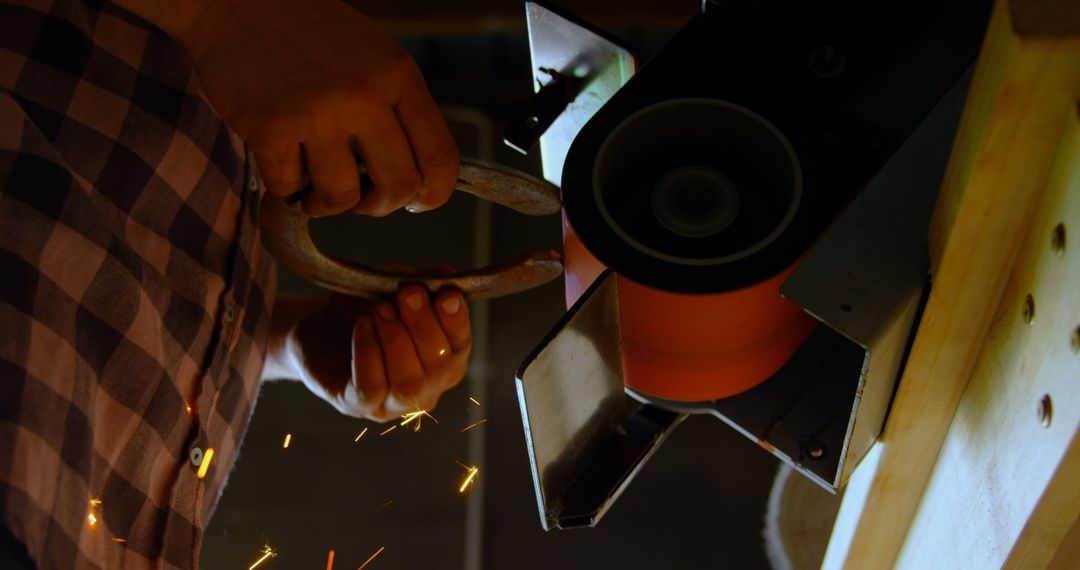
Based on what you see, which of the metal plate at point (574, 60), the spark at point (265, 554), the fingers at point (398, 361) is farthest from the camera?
the spark at point (265, 554)

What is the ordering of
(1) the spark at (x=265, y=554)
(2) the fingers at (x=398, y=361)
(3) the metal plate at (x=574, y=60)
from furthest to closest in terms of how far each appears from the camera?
(1) the spark at (x=265, y=554) → (2) the fingers at (x=398, y=361) → (3) the metal plate at (x=574, y=60)

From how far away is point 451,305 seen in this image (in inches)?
47.7

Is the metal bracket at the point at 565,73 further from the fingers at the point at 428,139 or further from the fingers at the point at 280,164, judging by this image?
the fingers at the point at 280,164

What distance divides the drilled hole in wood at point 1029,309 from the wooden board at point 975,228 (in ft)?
0.11

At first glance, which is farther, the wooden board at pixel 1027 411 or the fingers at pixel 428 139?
the fingers at pixel 428 139

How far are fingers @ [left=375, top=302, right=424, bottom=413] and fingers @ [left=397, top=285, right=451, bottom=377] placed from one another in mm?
11

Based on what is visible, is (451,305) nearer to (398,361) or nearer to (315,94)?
(398,361)

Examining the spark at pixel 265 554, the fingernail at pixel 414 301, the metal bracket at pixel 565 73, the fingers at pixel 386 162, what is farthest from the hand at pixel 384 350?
the spark at pixel 265 554

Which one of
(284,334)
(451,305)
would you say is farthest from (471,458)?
(451,305)

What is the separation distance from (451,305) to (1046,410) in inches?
28.2

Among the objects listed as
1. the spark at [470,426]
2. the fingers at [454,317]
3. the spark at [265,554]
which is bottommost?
the spark at [265,554]

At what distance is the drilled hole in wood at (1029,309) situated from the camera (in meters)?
0.63

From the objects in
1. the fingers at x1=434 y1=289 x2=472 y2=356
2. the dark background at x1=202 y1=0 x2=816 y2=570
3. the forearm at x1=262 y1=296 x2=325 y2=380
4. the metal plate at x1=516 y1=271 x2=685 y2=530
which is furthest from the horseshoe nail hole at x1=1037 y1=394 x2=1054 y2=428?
the dark background at x1=202 y1=0 x2=816 y2=570

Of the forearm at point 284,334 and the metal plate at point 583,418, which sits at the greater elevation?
the metal plate at point 583,418
